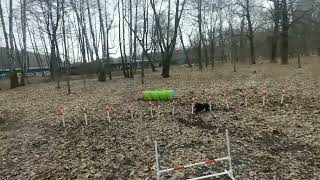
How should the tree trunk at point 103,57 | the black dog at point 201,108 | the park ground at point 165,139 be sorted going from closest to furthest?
the park ground at point 165,139, the black dog at point 201,108, the tree trunk at point 103,57

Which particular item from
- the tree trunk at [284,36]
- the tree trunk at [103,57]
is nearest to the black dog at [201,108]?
the tree trunk at [103,57]

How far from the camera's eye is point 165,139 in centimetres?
852

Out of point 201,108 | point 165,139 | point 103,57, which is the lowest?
point 165,139

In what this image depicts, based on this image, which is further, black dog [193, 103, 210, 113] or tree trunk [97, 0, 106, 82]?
tree trunk [97, 0, 106, 82]

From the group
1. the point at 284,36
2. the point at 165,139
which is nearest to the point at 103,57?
the point at 284,36

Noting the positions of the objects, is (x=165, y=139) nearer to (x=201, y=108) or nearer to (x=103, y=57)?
(x=201, y=108)

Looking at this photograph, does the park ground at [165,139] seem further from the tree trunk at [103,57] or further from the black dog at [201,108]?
the tree trunk at [103,57]

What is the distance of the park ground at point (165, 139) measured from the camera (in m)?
6.68

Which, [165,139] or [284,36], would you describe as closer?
[165,139]

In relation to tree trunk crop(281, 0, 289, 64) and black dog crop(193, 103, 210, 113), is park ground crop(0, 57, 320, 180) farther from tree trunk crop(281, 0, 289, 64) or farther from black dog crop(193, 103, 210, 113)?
tree trunk crop(281, 0, 289, 64)

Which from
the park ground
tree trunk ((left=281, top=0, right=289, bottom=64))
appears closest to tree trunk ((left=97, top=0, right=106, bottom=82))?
the park ground

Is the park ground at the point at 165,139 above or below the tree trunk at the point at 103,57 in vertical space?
below

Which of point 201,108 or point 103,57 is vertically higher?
point 103,57

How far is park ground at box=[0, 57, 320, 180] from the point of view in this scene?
668 cm
